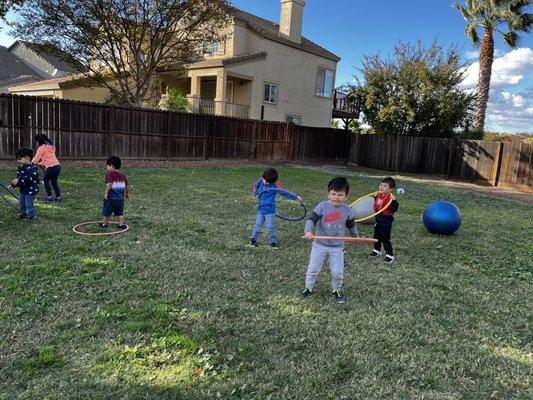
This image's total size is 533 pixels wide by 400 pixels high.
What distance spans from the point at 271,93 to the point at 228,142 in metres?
8.87

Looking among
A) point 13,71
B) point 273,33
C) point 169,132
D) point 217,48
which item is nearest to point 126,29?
point 169,132

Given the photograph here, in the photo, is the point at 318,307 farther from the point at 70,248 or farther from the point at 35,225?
the point at 35,225

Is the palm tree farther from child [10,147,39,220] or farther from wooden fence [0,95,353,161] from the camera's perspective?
child [10,147,39,220]

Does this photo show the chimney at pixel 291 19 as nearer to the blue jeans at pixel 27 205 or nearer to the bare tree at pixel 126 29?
the bare tree at pixel 126 29

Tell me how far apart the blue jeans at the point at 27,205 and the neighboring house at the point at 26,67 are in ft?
122

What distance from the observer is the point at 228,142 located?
21906 millimetres

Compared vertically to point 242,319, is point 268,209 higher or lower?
higher

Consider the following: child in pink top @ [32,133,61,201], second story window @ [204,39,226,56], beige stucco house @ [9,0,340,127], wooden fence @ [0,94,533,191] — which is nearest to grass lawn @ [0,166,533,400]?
child in pink top @ [32,133,61,201]

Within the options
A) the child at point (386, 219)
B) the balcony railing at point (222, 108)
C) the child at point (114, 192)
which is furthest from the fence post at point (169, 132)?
the child at point (386, 219)

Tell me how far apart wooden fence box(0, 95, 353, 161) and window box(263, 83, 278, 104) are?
4706 mm

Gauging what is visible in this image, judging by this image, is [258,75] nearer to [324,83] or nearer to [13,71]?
[324,83]

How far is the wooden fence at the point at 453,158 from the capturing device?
19.8 m

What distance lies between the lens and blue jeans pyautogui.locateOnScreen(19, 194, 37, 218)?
7262 mm

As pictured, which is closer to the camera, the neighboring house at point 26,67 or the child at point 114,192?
the child at point 114,192
